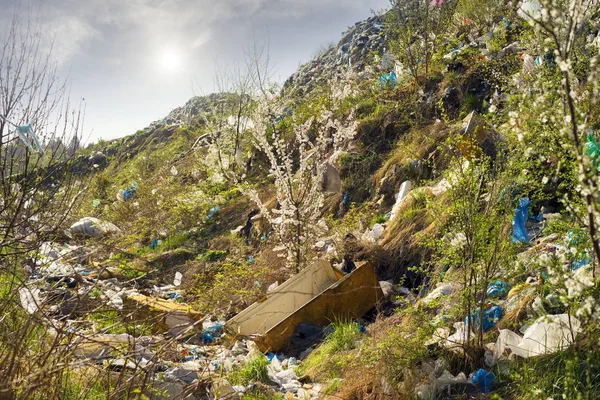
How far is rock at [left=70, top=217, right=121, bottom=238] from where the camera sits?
791 centimetres

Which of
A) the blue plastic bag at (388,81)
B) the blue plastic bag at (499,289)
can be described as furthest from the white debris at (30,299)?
the blue plastic bag at (388,81)

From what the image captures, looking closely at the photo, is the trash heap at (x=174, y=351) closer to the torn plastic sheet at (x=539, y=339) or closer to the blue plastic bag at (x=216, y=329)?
the blue plastic bag at (x=216, y=329)

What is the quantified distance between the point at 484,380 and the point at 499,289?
0.89m

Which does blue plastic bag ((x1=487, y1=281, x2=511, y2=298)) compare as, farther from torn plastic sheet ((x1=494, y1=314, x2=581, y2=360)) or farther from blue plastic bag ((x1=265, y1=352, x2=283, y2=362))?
blue plastic bag ((x1=265, y1=352, x2=283, y2=362))

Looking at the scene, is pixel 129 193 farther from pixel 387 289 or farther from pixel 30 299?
pixel 30 299

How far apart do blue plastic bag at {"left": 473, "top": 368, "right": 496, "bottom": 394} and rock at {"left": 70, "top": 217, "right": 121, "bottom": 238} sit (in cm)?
678

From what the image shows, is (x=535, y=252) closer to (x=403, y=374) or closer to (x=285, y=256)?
(x=403, y=374)

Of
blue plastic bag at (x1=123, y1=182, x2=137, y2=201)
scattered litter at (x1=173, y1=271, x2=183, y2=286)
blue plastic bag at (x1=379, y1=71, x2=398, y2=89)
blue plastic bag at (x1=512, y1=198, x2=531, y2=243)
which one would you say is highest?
blue plastic bag at (x1=379, y1=71, x2=398, y2=89)

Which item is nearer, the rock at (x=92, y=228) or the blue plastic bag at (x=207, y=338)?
the blue plastic bag at (x=207, y=338)

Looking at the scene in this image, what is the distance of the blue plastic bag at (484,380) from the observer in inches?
95.7

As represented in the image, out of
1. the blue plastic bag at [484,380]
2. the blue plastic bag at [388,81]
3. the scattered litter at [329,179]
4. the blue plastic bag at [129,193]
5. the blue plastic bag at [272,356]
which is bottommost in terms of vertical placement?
the blue plastic bag at [484,380]

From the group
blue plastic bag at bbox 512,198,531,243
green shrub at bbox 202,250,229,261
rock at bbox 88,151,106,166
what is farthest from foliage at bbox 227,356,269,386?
rock at bbox 88,151,106,166

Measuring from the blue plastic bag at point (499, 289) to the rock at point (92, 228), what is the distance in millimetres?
6488

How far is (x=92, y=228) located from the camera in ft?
26.5
